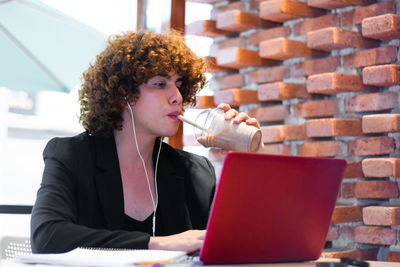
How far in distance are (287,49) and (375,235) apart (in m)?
0.81

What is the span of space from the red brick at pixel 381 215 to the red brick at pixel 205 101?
891 mm

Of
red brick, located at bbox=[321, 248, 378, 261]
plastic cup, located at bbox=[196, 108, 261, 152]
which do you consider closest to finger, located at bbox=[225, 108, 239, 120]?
plastic cup, located at bbox=[196, 108, 261, 152]

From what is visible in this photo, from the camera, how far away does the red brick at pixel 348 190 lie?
2.29 meters

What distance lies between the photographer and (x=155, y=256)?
1.07m

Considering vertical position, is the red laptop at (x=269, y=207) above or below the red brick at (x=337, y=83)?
below

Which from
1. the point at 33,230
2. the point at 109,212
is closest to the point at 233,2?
the point at 109,212

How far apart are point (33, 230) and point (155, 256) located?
1.85ft

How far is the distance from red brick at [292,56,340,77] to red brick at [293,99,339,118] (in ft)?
0.43

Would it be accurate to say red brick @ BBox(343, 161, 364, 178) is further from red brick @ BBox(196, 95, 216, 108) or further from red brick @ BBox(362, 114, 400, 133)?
red brick @ BBox(196, 95, 216, 108)

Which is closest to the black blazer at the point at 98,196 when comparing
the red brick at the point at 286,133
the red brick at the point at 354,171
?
the red brick at the point at 286,133

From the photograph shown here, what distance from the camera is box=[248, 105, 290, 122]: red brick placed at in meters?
2.53

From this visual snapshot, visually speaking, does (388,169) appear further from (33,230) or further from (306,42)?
(33,230)

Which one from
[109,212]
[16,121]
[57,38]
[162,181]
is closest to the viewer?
[109,212]

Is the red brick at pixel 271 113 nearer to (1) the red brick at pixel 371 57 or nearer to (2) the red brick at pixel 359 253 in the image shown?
(1) the red brick at pixel 371 57
